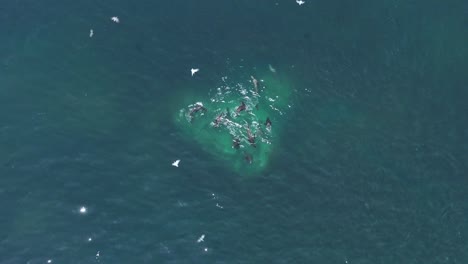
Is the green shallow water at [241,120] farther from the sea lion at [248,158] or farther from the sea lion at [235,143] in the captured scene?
the sea lion at [235,143]

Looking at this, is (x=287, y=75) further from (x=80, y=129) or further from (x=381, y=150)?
(x=80, y=129)

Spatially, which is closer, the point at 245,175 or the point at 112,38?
the point at 245,175

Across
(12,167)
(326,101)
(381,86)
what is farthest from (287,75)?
A: (12,167)

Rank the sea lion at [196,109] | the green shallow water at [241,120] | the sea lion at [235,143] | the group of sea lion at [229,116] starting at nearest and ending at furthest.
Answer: the green shallow water at [241,120] < the sea lion at [235,143] < the group of sea lion at [229,116] < the sea lion at [196,109]

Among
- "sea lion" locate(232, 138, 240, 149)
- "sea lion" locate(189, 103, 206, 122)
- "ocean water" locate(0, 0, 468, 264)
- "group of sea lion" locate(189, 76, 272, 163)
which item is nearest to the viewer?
"ocean water" locate(0, 0, 468, 264)

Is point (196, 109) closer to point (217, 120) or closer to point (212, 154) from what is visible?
point (217, 120)

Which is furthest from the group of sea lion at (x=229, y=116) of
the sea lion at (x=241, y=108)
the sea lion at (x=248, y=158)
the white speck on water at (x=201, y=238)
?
the white speck on water at (x=201, y=238)

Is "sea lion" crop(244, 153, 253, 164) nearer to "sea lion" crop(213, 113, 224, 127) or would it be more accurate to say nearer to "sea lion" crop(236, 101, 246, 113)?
"sea lion" crop(213, 113, 224, 127)

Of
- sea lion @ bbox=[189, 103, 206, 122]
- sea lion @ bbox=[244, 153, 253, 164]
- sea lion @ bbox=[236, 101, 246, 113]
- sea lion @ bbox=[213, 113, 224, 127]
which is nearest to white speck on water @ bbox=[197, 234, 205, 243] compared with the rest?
sea lion @ bbox=[244, 153, 253, 164]

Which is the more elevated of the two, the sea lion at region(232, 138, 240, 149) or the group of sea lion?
the group of sea lion
